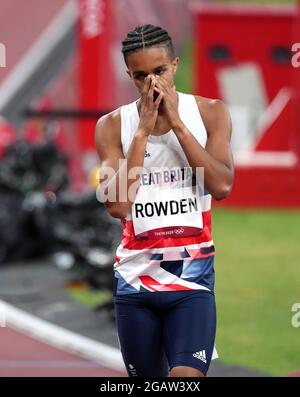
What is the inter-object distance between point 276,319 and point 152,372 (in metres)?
4.52

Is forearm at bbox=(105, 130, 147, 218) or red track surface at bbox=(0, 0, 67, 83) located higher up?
red track surface at bbox=(0, 0, 67, 83)

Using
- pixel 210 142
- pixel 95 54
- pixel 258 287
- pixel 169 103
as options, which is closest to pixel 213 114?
pixel 210 142

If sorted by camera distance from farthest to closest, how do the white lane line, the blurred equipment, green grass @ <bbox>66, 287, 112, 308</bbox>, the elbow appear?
the blurred equipment → green grass @ <bbox>66, 287, 112, 308</bbox> → the white lane line → the elbow

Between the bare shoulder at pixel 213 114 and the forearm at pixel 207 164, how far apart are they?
171mm

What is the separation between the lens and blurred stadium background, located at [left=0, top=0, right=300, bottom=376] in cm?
873

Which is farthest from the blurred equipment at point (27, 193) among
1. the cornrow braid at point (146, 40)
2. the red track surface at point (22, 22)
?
the cornrow braid at point (146, 40)

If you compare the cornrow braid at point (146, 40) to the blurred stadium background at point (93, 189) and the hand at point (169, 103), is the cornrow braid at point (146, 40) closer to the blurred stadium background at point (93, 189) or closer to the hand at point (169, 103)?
the hand at point (169, 103)

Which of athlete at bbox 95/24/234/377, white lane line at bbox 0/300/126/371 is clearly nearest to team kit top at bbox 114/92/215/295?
athlete at bbox 95/24/234/377

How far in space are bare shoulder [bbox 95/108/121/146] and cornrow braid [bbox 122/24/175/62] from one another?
0.32 metres

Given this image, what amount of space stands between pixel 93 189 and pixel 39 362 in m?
4.31

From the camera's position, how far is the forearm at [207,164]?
15.4 ft

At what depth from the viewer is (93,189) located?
39.7ft

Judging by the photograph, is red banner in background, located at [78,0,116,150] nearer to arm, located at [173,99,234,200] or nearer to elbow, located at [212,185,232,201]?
arm, located at [173,99,234,200]

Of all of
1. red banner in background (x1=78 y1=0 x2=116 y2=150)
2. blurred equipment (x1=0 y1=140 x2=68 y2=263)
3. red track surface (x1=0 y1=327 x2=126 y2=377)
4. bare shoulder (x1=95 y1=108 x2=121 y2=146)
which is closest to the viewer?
bare shoulder (x1=95 y1=108 x2=121 y2=146)
